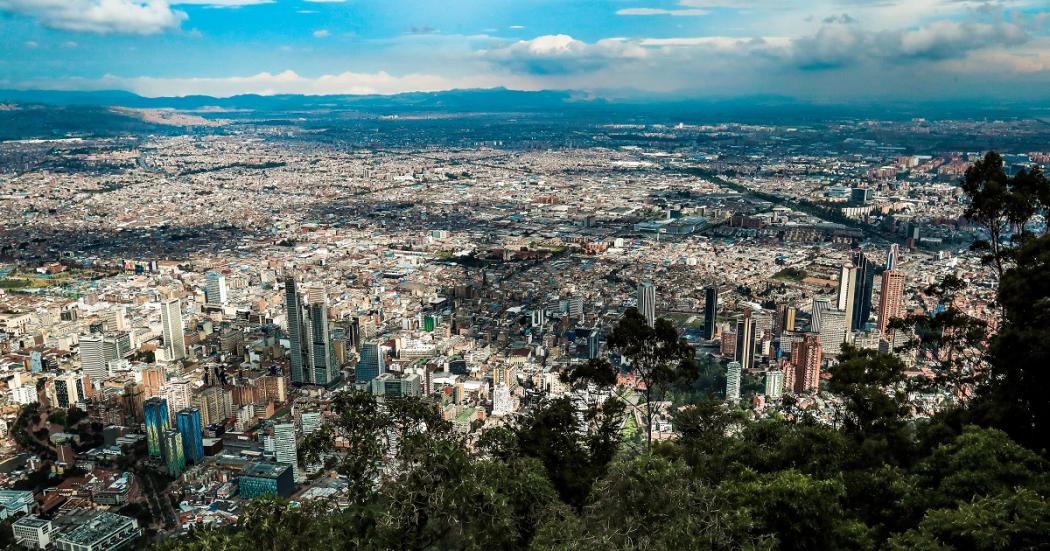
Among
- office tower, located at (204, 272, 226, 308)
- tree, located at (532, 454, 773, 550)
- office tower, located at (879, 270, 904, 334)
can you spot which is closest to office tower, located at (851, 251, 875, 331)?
office tower, located at (879, 270, 904, 334)

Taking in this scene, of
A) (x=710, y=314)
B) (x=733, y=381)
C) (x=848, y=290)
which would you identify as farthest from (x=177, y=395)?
(x=848, y=290)

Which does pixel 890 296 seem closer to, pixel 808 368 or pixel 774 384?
Answer: pixel 808 368

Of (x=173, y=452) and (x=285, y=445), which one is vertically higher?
(x=285, y=445)

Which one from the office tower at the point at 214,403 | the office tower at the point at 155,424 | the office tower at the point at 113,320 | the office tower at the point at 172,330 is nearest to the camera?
the office tower at the point at 155,424

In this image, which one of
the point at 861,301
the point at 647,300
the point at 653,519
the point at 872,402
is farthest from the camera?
the point at 861,301

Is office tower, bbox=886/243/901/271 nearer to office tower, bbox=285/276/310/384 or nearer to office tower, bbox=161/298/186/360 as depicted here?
office tower, bbox=285/276/310/384

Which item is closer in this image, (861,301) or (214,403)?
(214,403)

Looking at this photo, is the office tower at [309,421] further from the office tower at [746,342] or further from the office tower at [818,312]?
the office tower at [818,312]

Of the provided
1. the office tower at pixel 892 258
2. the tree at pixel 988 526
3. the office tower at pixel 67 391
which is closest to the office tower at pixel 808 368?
the office tower at pixel 892 258
